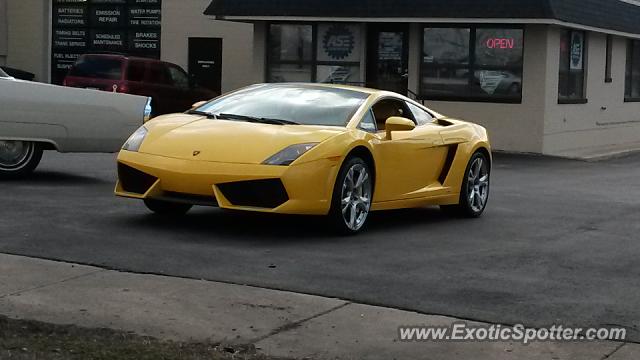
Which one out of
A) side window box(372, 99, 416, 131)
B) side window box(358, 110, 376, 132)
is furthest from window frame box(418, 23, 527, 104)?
side window box(358, 110, 376, 132)

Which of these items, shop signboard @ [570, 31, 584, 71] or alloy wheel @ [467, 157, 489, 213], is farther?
shop signboard @ [570, 31, 584, 71]

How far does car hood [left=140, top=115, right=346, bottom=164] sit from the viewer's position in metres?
8.70

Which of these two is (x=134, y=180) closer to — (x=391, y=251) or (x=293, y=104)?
(x=293, y=104)

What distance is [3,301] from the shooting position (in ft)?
20.7

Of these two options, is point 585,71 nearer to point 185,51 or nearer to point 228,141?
point 185,51

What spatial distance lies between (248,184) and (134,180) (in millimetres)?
1091

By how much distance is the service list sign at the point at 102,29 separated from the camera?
30.1 m

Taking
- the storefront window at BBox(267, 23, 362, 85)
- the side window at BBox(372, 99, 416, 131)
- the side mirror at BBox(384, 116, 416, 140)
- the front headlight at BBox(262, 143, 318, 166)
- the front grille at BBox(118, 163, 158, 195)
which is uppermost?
the storefront window at BBox(267, 23, 362, 85)

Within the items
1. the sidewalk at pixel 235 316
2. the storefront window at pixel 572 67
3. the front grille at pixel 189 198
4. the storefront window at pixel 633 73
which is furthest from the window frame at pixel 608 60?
the sidewalk at pixel 235 316

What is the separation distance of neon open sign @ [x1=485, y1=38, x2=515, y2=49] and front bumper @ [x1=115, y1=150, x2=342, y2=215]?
13809 mm

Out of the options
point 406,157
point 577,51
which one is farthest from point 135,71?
point 406,157

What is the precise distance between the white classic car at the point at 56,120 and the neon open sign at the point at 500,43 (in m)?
11.1

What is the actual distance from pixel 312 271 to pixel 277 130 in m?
1.90

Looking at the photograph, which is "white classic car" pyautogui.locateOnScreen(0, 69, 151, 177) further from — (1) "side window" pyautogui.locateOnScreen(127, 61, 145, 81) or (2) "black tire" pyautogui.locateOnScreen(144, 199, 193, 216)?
(1) "side window" pyautogui.locateOnScreen(127, 61, 145, 81)
